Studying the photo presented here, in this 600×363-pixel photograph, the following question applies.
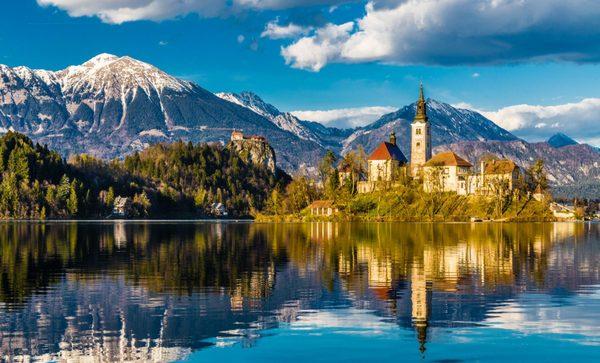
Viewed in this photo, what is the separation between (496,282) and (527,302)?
10.2 meters

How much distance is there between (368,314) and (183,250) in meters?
53.4

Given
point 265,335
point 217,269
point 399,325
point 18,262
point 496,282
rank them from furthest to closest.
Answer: point 18,262 → point 217,269 → point 496,282 → point 399,325 → point 265,335

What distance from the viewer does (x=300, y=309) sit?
44812 millimetres

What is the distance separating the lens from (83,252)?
8850 centimetres

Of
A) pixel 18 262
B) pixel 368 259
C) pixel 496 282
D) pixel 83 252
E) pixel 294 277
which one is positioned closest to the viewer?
pixel 496 282

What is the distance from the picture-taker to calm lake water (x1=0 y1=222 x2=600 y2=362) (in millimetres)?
34250

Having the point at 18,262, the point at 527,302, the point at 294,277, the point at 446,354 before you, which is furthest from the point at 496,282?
the point at 18,262

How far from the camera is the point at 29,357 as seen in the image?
32.2 meters

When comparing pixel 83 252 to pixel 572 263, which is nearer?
pixel 572 263

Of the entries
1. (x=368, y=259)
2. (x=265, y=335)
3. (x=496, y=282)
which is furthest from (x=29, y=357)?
(x=368, y=259)

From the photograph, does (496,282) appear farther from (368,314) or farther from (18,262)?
(18,262)

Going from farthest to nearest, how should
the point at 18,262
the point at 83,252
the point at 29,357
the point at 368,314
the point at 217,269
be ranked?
the point at 83,252, the point at 18,262, the point at 217,269, the point at 368,314, the point at 29,357

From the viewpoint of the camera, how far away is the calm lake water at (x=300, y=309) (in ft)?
112

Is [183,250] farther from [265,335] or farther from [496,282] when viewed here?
[265,335]
